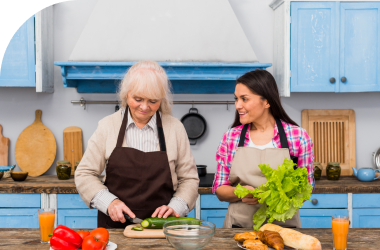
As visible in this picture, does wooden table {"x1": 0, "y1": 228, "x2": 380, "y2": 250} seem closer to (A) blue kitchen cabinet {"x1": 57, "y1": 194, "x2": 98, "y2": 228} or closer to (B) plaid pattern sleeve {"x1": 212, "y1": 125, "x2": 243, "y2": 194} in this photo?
(B) plaid pattern sleeve {"x1": 212, "y1": 125, "x2": 243, "y2": 194}

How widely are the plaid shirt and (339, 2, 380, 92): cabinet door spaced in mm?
1535

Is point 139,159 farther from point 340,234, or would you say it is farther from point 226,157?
point 340,234

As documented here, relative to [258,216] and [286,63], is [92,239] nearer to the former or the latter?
[258,216]

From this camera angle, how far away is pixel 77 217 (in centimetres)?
293

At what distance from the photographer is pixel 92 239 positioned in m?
1.31

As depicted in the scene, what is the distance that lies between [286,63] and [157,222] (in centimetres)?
211

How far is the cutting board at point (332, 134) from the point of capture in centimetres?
354

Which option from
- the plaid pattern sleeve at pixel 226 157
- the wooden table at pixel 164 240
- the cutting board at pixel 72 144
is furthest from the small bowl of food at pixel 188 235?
the cutting board at pixel 72 144

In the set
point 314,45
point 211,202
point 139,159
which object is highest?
point 314,45

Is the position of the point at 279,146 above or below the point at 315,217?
above

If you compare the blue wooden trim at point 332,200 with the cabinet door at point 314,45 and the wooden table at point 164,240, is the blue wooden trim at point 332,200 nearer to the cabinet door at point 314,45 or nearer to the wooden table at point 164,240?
the cabinet door at point 314,45

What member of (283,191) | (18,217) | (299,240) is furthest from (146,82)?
(18,217)

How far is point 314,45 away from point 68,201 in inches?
99.9

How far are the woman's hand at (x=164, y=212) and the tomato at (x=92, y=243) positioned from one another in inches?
15.8
